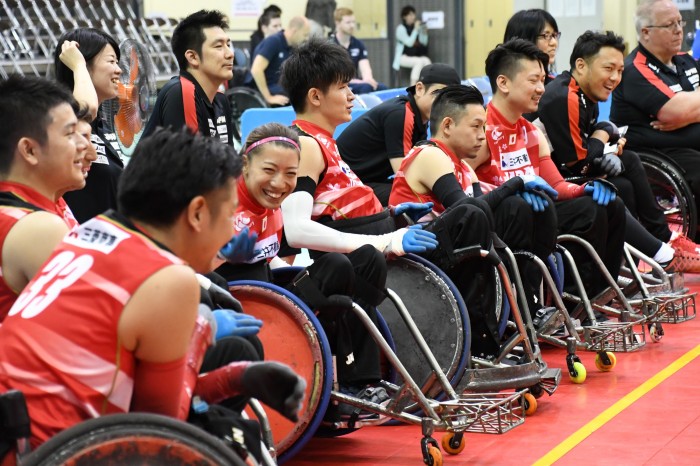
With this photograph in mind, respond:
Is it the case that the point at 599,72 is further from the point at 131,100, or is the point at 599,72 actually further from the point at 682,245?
the point at 131,100

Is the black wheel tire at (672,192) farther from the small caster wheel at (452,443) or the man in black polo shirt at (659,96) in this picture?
the small caster wheel at (452,443)

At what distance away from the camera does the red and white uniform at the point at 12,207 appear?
2.60 metres

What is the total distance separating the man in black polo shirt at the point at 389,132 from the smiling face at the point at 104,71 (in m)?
1.35

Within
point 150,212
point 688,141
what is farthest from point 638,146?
point 150,212

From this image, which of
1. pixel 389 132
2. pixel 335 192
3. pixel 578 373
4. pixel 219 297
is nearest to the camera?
pixel 219 297

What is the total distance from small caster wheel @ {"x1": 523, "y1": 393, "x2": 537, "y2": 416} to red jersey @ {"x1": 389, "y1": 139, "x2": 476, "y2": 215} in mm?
763

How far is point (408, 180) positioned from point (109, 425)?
2.57 metres

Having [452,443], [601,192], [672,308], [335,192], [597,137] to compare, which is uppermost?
[335,192]

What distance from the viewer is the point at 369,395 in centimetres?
371

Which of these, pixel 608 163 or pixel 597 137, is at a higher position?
pixel 597 137

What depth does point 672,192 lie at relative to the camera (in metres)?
6.46

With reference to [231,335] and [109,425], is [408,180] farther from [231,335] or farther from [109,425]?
[109,425]

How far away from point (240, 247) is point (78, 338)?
A: 1244mm

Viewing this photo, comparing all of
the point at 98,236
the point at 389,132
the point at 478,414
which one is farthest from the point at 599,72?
the point at 98,236
